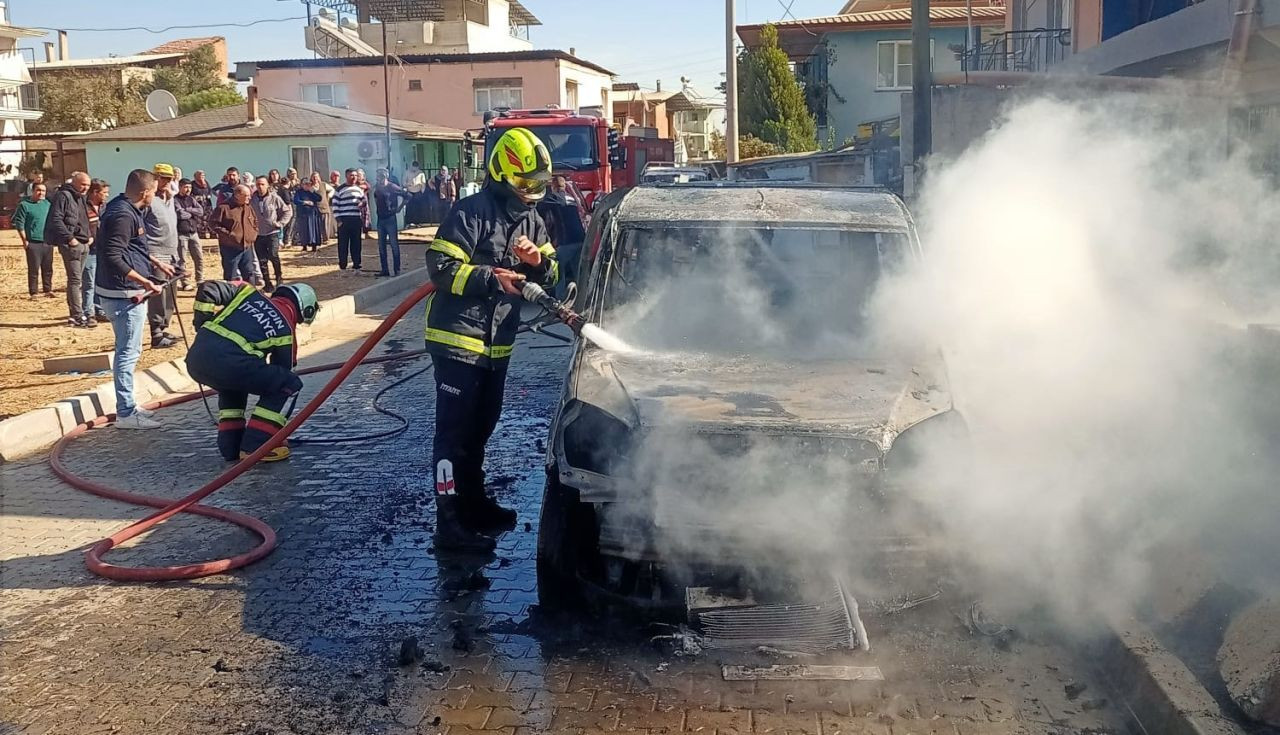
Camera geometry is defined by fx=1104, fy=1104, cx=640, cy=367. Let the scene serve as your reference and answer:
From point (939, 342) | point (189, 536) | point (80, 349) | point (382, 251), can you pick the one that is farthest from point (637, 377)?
point (382, 251)

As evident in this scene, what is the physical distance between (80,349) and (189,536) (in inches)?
260

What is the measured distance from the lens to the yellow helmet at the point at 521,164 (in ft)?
18.1

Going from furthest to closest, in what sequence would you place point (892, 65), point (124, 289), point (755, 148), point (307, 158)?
point (755, 148) → point (892, 65) → point (307, 158) → point (124, 289)

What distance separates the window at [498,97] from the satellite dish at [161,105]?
635 inches

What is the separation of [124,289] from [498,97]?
4154cm

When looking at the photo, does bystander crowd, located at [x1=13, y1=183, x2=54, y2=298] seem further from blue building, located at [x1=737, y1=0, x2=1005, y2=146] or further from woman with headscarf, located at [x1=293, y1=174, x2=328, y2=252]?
blue building, located at [x1=737, y1=0, x2=1005, y2=146]

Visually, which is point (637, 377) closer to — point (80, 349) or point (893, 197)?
point (893, 197)

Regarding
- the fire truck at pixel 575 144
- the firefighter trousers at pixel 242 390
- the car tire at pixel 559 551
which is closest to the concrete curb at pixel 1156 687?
the car tire at pixel 559 551

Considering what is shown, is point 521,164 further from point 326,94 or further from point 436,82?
point 326,94

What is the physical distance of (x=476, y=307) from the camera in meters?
5.57

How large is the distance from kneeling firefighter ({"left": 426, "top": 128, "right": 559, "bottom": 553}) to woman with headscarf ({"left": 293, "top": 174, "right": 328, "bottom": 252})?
18640 mm

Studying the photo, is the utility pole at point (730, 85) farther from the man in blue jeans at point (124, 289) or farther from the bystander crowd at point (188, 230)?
the man in blue jeans at point (124, 289)

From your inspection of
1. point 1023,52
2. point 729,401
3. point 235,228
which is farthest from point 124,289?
point 1023,52

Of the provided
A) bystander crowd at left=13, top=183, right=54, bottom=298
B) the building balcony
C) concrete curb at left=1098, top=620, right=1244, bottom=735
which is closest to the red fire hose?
concrete curb at left=1098, top=620, right=1244, bottom=735
